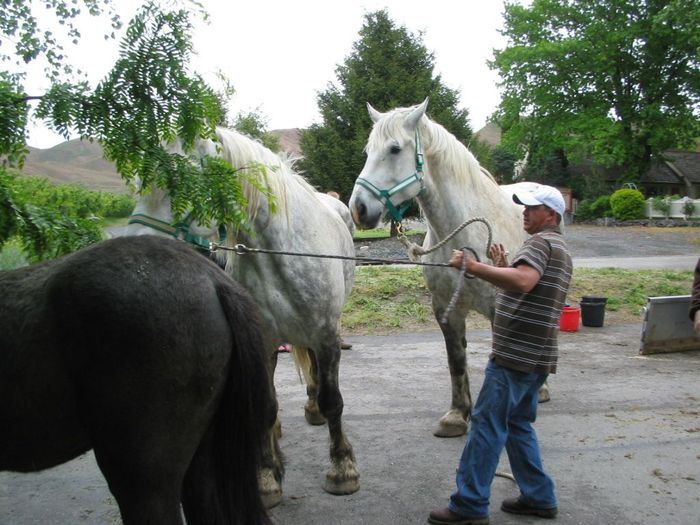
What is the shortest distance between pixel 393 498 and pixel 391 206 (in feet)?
6.57

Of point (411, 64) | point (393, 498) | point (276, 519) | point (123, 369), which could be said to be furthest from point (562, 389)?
point (411, 64)

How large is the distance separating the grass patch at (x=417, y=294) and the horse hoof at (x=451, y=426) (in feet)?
12.9

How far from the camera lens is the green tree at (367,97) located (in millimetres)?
19859

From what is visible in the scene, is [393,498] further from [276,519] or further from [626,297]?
[626,297]

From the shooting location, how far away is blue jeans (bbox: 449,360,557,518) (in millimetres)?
3076

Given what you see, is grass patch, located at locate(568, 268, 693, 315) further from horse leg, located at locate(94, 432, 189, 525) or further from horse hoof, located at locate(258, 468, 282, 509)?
horse leg, located at locate(94, 432, 189, 525)

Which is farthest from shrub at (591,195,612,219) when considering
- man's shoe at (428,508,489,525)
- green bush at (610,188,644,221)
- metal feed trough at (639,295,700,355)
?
man's shoe at (428,508,489,525)

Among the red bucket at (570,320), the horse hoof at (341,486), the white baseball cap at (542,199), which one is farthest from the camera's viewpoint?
the red bucket at (570,320)

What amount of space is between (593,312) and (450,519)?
6.40 m

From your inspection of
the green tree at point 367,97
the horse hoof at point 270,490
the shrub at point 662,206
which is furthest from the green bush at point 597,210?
the horse hoof at point 270,490

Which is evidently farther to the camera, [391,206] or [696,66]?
[696,66]

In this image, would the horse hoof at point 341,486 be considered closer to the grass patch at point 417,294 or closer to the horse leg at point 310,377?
the horse leg at point 310,377

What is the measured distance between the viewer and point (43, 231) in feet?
8.20

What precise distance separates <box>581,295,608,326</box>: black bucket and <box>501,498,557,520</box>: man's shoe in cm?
597
